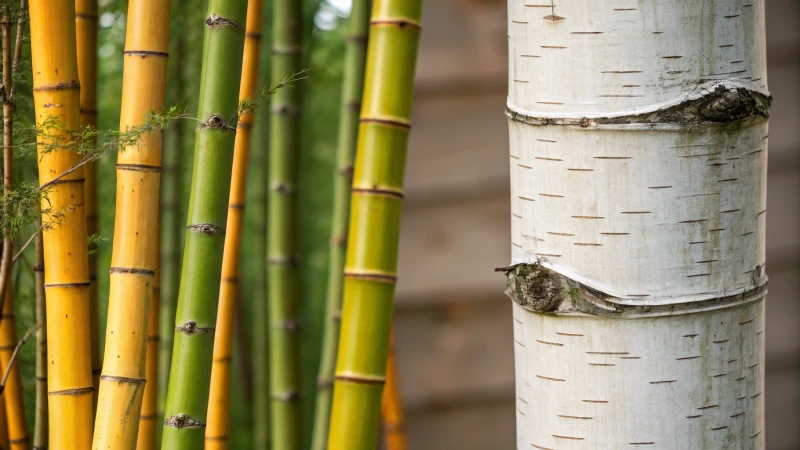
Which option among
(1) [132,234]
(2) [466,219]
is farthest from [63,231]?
(2) [466,219]

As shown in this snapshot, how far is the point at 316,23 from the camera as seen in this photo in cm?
138

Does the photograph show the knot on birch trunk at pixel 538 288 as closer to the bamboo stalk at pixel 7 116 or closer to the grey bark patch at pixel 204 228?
the grey bark patch at pixel 204 228

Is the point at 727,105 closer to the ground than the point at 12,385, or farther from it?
farther from it

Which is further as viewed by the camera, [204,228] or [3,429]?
[3,429]

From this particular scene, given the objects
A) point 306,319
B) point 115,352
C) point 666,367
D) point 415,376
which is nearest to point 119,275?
point 115,352

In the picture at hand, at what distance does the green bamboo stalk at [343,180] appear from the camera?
0.79 meters

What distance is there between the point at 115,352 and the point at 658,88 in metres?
0.35

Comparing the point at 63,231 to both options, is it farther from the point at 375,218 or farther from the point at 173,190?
the point at 173,190

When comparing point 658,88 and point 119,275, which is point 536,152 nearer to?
point 658,88

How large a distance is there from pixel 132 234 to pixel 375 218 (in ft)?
0.51

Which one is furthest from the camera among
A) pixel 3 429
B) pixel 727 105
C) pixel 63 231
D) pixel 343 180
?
pixel 343 180

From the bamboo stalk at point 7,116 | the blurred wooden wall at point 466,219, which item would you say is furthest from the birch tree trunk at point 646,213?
the blurred wooden wall at point 466,219

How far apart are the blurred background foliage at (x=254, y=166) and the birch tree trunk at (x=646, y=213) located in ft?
2.00

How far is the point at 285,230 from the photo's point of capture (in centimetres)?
82
